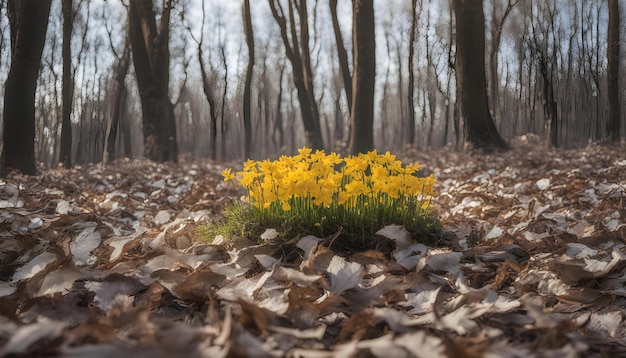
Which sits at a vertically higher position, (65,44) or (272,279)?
(65,44)

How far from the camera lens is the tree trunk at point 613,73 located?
6918mm

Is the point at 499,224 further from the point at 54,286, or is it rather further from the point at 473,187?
the point at 54,286

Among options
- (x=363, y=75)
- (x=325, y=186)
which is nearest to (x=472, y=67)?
(x=363, y=75)

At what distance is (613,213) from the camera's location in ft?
9.55

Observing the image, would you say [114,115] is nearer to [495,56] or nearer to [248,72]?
[248,72]

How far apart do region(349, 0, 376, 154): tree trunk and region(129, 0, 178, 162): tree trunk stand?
5547 mm

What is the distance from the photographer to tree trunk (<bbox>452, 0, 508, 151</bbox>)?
7.47 meters

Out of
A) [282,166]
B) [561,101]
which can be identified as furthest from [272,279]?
[561,101]

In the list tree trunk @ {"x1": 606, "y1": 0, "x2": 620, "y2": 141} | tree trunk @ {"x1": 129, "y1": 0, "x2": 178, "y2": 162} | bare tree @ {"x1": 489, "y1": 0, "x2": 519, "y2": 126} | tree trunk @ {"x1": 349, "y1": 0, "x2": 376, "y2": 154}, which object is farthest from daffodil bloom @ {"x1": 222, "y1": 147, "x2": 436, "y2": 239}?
tree trunk @ {"x1": 129, "y1": 0, "x2": 178, "y2": 162}

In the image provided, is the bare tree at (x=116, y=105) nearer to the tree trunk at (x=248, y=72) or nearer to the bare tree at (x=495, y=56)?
the tree trunk at (x=248, y=72)

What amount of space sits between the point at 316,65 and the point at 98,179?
2535 cm

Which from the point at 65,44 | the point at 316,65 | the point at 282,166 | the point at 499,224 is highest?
the point at 316,65

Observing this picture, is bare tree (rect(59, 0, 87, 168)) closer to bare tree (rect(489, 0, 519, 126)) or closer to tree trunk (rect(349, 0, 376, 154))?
tree trunk (rect(349, 0, 376, 154))

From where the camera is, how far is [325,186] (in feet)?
7.03
